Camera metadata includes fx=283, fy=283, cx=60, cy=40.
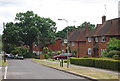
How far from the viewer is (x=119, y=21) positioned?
54.0m

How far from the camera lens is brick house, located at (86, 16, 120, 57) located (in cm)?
5419

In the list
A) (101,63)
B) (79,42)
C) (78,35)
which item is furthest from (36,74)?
(78,35)

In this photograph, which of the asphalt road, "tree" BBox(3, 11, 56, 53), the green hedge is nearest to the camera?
the asphalt road

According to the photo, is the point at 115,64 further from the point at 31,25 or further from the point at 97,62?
the point at 31,25

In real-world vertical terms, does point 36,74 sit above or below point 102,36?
below

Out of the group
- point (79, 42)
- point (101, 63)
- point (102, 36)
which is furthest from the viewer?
point (79, 42)

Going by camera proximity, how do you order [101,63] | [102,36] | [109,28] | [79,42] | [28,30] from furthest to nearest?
[28,30] → [79,42] → [102,36] → [109,28] → [101,63]

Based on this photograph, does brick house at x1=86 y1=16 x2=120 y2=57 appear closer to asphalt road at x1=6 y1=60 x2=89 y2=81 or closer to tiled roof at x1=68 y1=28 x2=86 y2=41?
tiled roof at x1=68 y1=28 x2=86 y2=41

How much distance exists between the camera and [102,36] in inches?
2248

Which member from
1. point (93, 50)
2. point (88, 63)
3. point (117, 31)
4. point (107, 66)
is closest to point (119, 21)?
point (117, 31)

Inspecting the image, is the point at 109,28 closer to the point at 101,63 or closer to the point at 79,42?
the point at 79,42

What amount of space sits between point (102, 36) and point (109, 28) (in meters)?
2.41

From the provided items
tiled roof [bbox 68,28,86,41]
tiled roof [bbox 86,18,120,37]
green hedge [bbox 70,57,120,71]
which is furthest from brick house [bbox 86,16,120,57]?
green hedge [bbox 70,57,120,71]

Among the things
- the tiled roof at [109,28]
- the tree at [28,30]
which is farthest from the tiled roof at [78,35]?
the tiled roof at [109,28]
